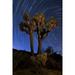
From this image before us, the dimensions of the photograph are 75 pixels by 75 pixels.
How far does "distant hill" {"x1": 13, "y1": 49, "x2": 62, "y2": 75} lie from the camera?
1704 millimetres

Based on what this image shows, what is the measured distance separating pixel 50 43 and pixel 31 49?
0.56ft

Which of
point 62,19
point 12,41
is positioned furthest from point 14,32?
point 62,19

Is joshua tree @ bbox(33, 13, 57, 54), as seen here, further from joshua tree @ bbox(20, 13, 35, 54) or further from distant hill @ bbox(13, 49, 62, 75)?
distant hill @ bbox(13, 49, 62, 75)

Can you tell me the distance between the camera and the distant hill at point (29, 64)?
170cm

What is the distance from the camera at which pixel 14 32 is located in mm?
1708

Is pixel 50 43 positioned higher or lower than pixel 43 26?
lower

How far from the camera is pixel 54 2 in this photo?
69.0 inches

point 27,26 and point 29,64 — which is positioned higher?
point 27,26

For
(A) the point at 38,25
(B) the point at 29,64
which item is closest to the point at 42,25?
(A) the point at 38,25

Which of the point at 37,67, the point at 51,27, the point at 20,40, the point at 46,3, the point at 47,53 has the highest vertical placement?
the point at 46,3

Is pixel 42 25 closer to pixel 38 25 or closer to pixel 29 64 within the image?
pixel 38 25

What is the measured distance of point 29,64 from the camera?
1.72 m
